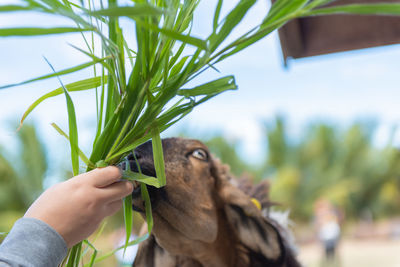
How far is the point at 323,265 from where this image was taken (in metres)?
5.48

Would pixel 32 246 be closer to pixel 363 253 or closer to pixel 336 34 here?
pixel 336 34

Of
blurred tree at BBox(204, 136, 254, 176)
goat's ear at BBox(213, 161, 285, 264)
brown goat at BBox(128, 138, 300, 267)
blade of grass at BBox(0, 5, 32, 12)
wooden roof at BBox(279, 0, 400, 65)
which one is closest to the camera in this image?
blade of grass at BBox(0, 5, 32, 12)

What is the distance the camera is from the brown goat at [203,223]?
67 cm

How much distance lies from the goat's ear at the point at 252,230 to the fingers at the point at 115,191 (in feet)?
1.01

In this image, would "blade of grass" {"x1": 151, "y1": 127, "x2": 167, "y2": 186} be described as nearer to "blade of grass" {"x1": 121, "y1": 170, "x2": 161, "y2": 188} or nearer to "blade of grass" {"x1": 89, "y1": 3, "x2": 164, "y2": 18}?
"blade of grass" {"x1": 121, "y1": 170, "x2": 161, "y2": 188}

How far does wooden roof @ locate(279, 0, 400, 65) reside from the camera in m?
1.32

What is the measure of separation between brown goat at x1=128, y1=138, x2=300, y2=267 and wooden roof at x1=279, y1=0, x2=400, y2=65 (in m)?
0.64

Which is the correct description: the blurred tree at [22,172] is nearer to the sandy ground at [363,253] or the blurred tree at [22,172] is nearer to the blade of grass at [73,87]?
the sandy ground at [363,253]

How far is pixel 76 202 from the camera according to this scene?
0.51 meters

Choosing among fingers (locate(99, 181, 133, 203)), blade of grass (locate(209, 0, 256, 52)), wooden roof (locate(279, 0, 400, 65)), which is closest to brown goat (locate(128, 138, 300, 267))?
fingers (locate(99, 181, 133, 203))

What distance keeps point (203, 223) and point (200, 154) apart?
0.14m

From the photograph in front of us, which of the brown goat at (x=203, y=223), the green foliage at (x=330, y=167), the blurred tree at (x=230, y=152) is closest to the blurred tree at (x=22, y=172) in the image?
the blurred tree at (x=230, y=152)

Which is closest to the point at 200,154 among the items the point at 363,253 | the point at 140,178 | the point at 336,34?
the point at 140,178

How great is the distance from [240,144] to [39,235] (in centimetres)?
767
